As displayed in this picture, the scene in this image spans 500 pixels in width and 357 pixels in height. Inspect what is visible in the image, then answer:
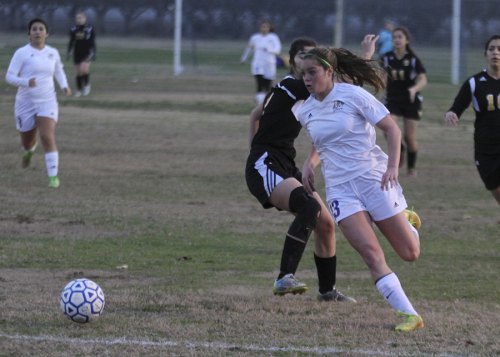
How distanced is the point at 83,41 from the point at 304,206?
2251 cm

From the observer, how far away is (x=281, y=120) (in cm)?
790

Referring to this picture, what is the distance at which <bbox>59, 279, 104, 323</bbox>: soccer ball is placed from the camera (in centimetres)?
690

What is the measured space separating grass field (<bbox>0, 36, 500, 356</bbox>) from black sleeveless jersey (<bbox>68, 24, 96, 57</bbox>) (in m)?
7.80

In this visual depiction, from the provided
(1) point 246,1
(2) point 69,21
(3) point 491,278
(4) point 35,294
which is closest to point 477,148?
(3) point 491,278

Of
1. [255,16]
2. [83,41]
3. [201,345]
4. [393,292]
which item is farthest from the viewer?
[255,16]

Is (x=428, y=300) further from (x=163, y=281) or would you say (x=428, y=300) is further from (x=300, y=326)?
(x=163, y=281)

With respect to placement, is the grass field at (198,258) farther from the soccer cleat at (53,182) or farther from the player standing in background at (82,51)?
the player standing in background at (82,51)

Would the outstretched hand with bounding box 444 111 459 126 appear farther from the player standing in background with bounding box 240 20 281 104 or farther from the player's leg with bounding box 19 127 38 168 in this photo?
the player standing in background with bounding box 240 20 281 104

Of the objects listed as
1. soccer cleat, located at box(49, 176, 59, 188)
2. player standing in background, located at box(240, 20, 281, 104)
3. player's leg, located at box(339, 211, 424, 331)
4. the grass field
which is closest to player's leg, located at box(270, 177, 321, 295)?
the grass field

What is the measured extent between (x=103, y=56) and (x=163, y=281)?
33.3 meters

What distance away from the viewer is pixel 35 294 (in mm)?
7984

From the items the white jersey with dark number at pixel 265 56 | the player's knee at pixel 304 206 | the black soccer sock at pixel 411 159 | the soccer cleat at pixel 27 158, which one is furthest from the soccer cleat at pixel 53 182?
the white jersey with dark number at pixel 265 56

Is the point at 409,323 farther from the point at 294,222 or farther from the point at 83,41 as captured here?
the point at 83,41

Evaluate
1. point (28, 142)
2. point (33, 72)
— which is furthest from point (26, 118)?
point (28, 142)
